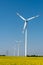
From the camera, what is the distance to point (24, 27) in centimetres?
6662
